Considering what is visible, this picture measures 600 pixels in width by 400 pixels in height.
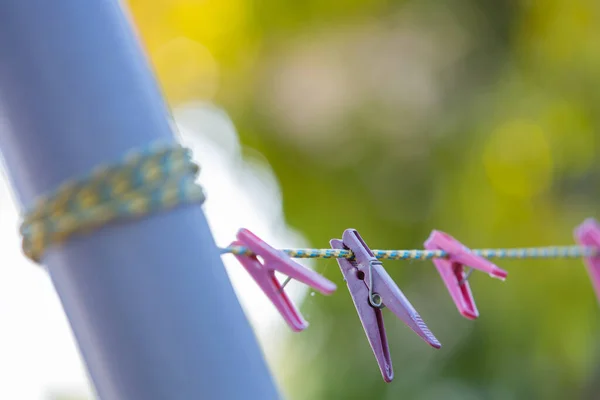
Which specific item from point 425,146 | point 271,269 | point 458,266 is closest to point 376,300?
point 271,269

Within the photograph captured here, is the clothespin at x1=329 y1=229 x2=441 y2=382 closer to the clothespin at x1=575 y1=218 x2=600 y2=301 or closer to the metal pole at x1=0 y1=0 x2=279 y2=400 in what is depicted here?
the metal pole at x1=0 y1=0 x2=279 y2=400

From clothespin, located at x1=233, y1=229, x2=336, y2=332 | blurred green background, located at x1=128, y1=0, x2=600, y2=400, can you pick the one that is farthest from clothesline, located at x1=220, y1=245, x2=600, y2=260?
blurred green background, located at x1=128, y1=0, x2=600, y2=400

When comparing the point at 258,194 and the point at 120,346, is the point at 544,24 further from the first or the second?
the point at 120,346

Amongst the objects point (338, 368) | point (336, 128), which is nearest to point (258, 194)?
point (336, 128)

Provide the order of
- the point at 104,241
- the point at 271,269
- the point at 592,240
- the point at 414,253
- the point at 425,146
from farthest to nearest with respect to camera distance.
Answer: the point at 425,146, the point at 592,240, the point at 414,253, the point at 271,269, the point at 104,241

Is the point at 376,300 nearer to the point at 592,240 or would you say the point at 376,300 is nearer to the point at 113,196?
the point at 113,196

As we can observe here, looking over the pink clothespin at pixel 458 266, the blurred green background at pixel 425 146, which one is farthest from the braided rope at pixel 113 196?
the blurred green background at pixel 425 146
